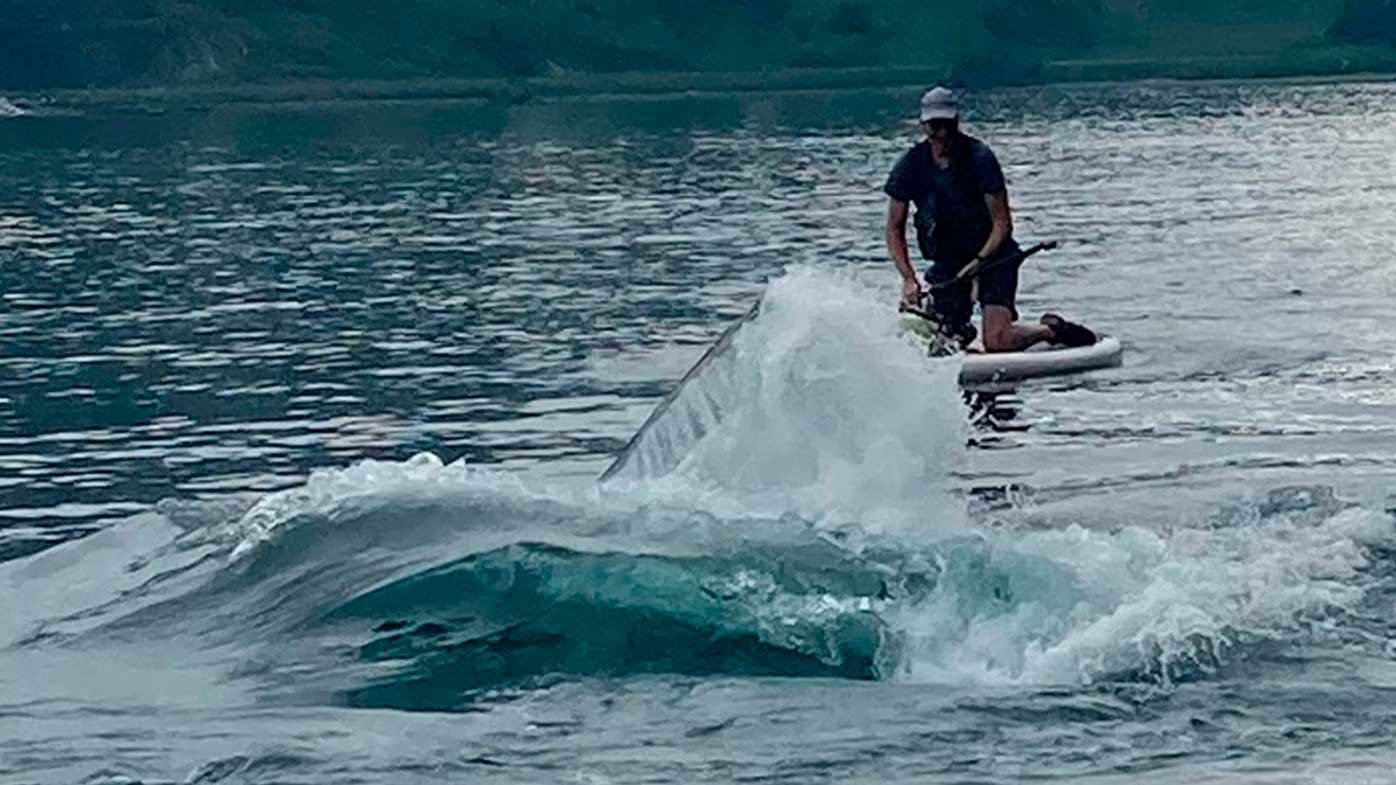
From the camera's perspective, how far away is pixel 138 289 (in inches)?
1323

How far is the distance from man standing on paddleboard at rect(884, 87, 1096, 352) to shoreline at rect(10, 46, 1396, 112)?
95444 mm

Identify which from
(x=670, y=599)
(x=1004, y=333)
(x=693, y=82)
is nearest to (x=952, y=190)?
(x=1004, y=333)

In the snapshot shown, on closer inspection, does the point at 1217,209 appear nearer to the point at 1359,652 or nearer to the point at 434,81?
the point at 1359,652

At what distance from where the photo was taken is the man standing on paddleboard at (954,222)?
2025 cm

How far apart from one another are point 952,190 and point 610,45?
388ft

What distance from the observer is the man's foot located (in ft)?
71.9

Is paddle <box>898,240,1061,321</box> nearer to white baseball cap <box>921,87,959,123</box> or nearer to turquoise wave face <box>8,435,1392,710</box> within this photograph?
white baseball cap <box>921,87,959,123</box>

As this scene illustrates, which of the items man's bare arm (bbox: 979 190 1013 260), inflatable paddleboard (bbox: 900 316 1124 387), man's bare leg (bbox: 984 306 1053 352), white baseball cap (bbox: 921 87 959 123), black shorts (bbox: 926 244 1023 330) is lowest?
inflatable paddleboard (bbox: 900 316 1124 387)

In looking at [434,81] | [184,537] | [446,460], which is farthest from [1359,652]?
[434,81]

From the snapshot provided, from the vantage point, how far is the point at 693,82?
130875 mm

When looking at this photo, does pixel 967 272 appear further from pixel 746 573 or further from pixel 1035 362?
pixel 746 573

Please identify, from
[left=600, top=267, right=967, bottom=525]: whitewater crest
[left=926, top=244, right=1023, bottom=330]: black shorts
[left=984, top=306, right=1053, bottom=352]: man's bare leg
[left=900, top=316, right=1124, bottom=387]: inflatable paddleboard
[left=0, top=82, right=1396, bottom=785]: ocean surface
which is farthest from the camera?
[left=984, top=306, right=1053, bottom=352]: man's bare leg

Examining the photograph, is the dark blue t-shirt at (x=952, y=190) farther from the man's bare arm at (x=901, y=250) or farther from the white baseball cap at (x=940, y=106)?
the white baseball cap at (x=940, y=106)

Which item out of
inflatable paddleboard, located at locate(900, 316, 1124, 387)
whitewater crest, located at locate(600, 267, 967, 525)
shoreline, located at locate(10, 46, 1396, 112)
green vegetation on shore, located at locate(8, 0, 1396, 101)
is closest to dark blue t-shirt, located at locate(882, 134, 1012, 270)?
inflatable paddleboard, located at locate(900, 316, 1124, 387)
